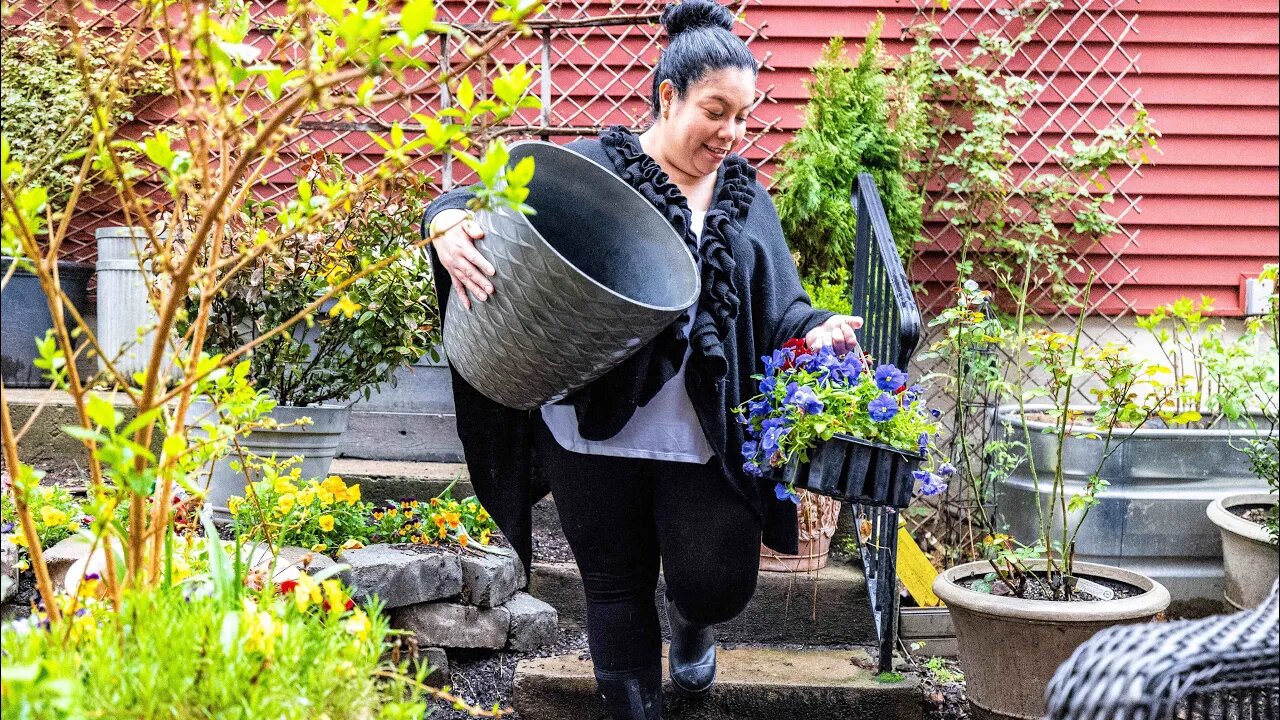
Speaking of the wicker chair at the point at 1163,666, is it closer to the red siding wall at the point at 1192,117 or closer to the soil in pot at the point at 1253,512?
the soil in pot at the point at 1253,512

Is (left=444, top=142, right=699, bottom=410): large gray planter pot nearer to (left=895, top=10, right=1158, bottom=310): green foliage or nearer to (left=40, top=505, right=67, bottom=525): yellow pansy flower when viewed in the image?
(left=40, top=505, right=67, bottom=525): yellow pansy flower

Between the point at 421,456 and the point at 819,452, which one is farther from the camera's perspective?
the point at 421,456

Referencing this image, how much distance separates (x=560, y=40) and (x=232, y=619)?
341cm

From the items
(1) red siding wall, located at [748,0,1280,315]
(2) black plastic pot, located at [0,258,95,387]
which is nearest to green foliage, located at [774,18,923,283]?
(1) red siding wall, located at [748,0,1280,315]

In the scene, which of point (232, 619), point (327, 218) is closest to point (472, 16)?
point (327, 218)

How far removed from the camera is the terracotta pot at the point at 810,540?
276cm

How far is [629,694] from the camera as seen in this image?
1.98 metres

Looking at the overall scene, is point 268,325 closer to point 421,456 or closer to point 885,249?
point 421,456

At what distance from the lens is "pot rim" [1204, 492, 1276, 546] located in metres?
2.78

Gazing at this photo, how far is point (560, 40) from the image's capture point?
4.08m

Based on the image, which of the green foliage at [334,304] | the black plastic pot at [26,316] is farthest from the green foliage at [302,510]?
the black plastic pot at [26,316]

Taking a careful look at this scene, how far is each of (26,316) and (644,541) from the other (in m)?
3.02

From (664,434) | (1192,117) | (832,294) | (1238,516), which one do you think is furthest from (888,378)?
(1192,117)


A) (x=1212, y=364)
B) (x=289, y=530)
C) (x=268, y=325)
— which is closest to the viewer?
(x=289, y=530)
